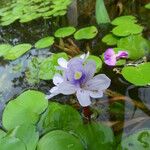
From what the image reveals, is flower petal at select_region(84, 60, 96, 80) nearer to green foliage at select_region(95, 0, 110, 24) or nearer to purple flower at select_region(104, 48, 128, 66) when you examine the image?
purple flower at select_region(104, 48, 128, 66)

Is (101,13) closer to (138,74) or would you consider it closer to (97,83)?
(138,74)

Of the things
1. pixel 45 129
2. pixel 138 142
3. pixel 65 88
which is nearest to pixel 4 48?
pixel 45 129

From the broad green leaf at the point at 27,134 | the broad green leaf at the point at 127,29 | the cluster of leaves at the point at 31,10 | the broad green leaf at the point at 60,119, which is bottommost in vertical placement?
the cluster of leaves at the point at 31,10

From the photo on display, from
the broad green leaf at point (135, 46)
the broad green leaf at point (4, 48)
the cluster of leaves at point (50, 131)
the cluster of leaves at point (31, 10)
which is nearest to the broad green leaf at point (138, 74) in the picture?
the broad green leaf at point (135, 46)

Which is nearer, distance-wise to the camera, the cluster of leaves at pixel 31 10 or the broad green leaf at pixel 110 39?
the broad green leaf at pixel 110 39

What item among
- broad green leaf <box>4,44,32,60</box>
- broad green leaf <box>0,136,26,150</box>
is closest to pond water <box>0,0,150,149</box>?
broad green leaf <box>4,44,32,60</box>

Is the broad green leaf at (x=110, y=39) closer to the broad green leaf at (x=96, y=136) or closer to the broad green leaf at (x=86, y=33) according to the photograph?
the broad green leaf at (x=86, y=33)

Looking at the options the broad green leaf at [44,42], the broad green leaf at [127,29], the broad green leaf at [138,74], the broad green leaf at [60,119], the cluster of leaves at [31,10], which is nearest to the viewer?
the broad green leaf at [60,119]

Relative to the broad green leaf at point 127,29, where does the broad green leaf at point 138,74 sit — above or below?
above
